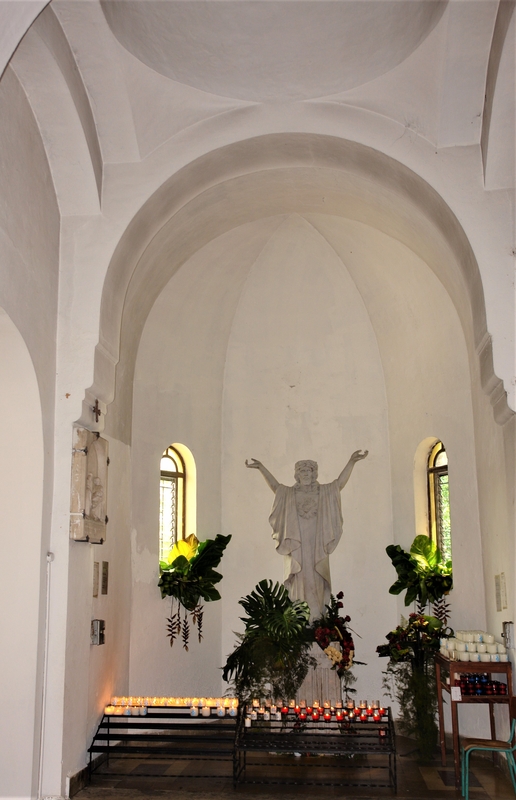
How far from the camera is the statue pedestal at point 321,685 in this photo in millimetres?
8672

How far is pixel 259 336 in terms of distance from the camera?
40.7 ft

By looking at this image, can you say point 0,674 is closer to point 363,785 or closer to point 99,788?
point 99,788

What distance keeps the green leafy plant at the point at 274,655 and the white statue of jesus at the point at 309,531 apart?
46 cm

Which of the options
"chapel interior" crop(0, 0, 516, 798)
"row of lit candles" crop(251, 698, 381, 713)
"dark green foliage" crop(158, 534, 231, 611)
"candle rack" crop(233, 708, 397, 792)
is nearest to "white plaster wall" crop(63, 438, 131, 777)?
"chapel interior" crop(0, 0, 516, 798)

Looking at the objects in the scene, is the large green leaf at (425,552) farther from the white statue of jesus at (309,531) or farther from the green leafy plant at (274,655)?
the green leafy plant at (274,655)

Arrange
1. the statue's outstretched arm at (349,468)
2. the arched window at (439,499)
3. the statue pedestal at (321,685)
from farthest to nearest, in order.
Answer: the arched window at (439,499) → the statue's outstretched arm at (349,468) → the statue pedestal at (321,685)

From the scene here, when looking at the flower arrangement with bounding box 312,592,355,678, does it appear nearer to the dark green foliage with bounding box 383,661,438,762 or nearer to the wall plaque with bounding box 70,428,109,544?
the dark green foliage with bounding box 383,661,438,762

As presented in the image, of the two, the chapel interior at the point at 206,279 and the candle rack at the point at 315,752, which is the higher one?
the chapel interior at the point at 206,279

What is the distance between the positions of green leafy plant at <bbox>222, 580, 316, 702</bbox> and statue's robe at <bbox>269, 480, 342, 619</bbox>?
0.44 metres

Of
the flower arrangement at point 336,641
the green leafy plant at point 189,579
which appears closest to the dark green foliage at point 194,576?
the green leafy plant at point 189,579

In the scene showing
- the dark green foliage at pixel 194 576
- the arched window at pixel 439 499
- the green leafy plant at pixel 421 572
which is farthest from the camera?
the arched window at pixel 439 499

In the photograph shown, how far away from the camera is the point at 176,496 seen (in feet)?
37.6

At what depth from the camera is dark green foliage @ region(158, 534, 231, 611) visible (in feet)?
34.0

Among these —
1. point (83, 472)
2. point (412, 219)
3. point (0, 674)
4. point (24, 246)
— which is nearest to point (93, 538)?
point (83, 472)
